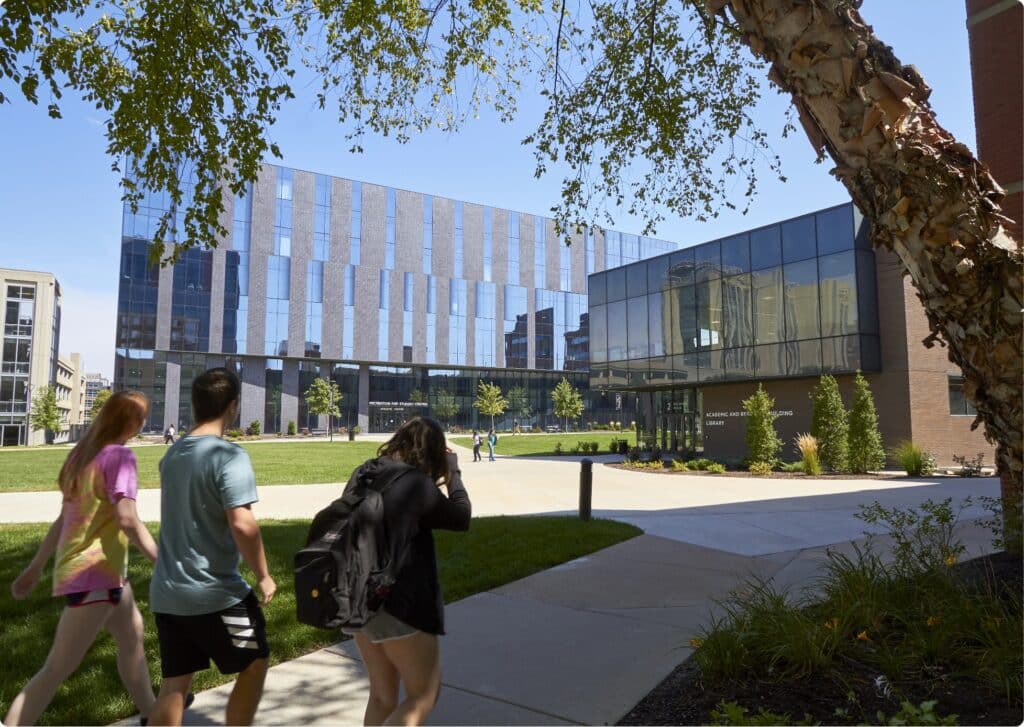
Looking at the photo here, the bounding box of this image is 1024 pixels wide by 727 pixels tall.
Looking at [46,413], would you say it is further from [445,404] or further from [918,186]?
[918,186]

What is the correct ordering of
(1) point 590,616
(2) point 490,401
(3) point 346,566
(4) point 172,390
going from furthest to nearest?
(2) point 490,401
(4) point 172,390
(1) point 590,616
(3) point 346,566

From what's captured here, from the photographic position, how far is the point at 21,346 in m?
66.4

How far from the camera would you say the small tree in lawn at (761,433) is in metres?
23.9

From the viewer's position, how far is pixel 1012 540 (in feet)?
17.1

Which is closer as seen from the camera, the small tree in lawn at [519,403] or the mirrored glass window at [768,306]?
the mirrored glass window at [768,306]

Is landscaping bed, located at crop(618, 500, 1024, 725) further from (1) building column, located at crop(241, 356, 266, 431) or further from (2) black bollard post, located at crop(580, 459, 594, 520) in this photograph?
(1) building column, located at crop(241, 356, 266, 431)

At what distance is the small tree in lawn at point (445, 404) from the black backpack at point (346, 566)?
2913 inches

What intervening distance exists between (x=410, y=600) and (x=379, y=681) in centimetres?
49

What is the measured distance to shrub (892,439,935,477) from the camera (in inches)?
821

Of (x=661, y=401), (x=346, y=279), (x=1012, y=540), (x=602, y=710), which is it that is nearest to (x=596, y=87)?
(x=1012, y=540)

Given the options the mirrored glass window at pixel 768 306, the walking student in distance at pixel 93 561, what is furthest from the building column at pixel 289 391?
the walking student in distance at pixel 93 561

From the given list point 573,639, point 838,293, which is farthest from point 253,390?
point 573,639

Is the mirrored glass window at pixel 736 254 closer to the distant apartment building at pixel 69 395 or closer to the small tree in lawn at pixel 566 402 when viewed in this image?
the small tree in lawn at pixel 566 402

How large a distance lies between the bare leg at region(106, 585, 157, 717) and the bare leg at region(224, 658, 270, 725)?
0.80m
